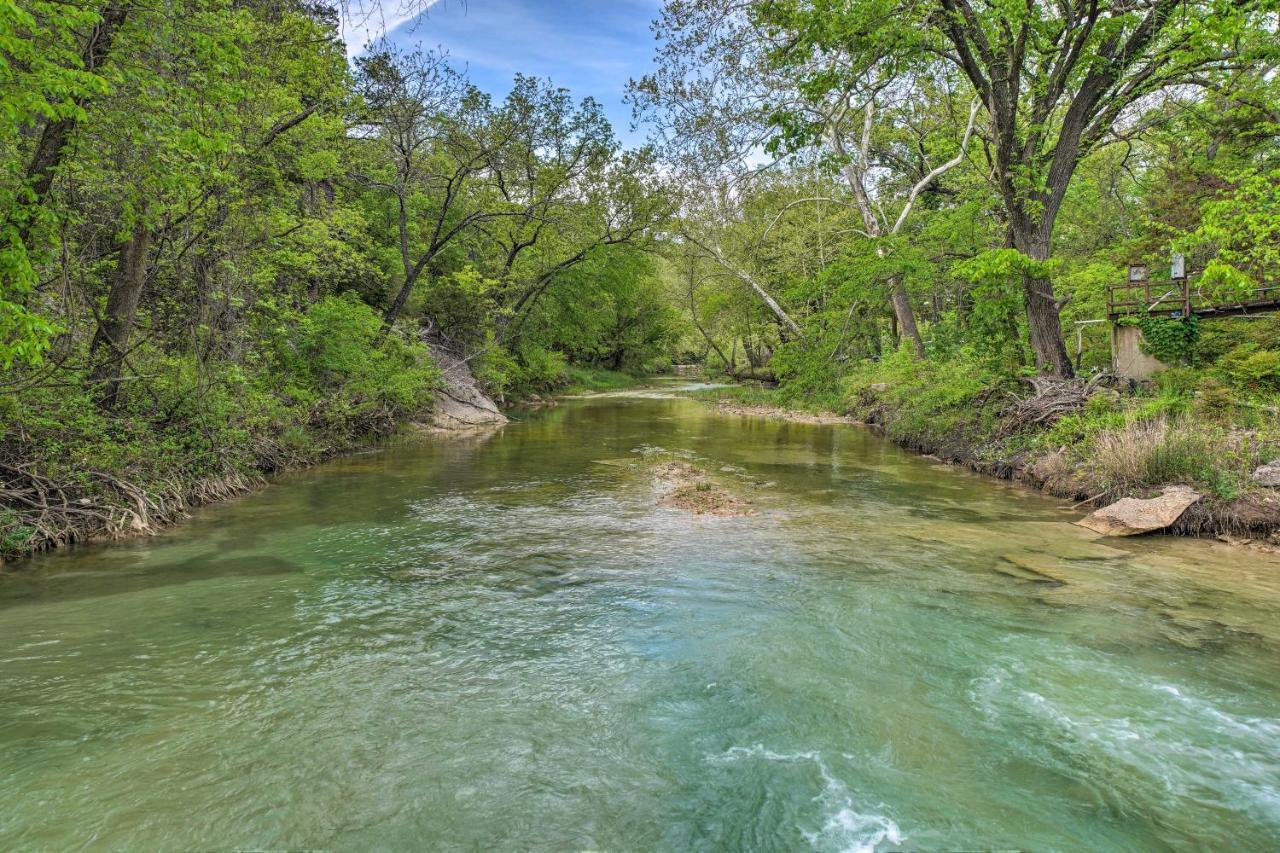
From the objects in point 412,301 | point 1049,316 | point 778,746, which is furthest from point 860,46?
point 412,301

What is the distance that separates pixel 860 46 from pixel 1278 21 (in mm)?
9403

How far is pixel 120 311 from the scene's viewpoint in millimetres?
10523

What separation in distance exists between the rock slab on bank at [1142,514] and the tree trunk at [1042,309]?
18.3 ft

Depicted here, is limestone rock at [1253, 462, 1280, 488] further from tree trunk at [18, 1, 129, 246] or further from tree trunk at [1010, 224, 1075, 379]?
tree trunk at [18, 1, 129, 246]

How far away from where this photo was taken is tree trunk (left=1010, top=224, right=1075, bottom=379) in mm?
14836

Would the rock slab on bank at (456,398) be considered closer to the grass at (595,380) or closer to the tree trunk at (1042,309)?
the grass at (595,380)

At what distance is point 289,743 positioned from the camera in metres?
4.48

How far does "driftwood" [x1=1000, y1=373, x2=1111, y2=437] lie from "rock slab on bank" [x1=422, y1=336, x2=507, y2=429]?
57.6ft

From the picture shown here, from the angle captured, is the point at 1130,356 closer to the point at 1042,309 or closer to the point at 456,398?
the point at 1042,309

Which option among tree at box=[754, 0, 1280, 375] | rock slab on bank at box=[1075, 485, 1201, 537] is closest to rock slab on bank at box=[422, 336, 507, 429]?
tree at box=[754, 0, 1280, 375]

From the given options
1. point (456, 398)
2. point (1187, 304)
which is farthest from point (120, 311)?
point (1187, 304)

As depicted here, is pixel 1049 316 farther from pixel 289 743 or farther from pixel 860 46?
pixel 289 743

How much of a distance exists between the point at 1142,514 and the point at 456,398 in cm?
2199

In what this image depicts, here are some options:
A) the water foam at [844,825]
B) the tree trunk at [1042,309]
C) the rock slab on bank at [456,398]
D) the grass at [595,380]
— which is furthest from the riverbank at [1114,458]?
the grass at [595,380]
